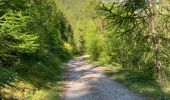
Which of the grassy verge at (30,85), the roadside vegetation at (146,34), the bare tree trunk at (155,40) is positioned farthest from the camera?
the bare tree trunk at (155,40)

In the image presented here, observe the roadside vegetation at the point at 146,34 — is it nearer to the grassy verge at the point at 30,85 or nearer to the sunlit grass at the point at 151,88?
the sunlit grass at the point at 151,88

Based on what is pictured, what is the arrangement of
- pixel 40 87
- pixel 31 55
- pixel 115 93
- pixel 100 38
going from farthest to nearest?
pixel 100 38
pixel 31 55
pixel 40 87
pixel 115 93

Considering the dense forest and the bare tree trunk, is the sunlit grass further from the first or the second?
the bare tree trunk

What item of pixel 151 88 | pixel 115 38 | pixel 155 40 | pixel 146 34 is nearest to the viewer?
pixel 115 38

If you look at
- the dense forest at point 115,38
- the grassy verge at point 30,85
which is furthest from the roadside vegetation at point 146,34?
the grassy verge at point 30,85

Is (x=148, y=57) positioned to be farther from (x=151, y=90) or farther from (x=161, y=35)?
(x=151, y=90)

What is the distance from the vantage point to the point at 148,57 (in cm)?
2641

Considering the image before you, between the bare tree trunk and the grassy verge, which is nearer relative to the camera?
the grassy verge

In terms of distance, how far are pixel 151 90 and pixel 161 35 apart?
462 centimetres

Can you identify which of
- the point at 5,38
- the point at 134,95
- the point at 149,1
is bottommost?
the point at 134,95

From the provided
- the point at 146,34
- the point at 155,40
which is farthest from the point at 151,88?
the point at 146,34

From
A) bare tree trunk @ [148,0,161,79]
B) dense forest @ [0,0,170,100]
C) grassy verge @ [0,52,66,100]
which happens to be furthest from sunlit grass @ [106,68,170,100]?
grassy verge @ [0,52,66,100]

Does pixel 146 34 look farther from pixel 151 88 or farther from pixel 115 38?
pixel 115 38

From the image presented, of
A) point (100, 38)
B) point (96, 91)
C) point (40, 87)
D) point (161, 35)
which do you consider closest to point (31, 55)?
point (40, 87)
